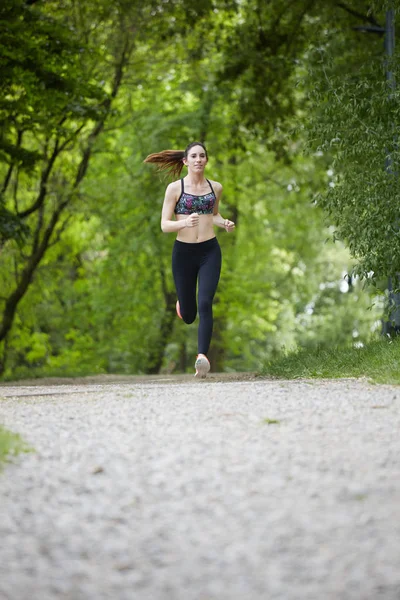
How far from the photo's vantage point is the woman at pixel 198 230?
8.53m

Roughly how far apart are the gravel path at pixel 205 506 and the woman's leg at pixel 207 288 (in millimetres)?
3028

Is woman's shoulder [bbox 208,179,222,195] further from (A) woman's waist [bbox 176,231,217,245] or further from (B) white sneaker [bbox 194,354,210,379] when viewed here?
(B) white sneaker [bbox 194,354,210,379]

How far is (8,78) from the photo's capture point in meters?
12.8

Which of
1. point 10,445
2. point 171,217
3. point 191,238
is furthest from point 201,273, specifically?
point 10,445

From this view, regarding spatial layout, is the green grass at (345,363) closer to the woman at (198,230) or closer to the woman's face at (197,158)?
the woman at (198,230)

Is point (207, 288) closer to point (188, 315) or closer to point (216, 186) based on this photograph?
point (188, 315)

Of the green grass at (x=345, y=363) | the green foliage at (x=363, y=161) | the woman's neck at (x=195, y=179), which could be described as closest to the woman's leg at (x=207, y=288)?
the woman's neck at (x=195, y=179)

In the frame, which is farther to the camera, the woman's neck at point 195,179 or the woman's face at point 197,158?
the woman's neck at point 195,179

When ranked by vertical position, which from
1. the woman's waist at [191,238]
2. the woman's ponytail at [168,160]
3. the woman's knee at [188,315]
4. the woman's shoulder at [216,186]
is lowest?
the woman's knee at [188,315]

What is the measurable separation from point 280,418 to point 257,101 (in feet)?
42.5

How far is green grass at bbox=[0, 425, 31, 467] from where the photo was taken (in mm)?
4223

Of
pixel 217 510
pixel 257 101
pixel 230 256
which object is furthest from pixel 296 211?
pixel 217 510

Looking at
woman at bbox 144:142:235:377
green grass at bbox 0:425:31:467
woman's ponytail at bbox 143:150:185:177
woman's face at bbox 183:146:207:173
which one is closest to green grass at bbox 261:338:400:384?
woman at bbox 144:142:235:377

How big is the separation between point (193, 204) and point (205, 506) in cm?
548
